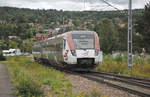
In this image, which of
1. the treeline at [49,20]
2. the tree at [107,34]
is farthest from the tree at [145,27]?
the tree at [107,34]

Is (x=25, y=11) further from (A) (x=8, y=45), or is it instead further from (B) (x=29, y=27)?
(A) (x=8, y=45)

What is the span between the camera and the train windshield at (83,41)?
18.6 m

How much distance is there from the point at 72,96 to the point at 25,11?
44017 millimetres

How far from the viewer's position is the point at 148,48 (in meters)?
47.6

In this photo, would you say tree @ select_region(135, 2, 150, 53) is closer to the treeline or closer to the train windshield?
the treeline

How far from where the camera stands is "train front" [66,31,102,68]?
18.0 m

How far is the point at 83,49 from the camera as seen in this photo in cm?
1831

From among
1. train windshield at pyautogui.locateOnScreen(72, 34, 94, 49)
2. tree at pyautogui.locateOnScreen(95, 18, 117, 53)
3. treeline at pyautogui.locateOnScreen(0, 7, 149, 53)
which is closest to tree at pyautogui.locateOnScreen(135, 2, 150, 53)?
treeline at pyautogui.locateOnScreen(0, 7, 149, 53)

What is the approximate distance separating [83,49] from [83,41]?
2.43 ft

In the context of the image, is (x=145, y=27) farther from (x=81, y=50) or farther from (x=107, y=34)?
(x=81, y=50)

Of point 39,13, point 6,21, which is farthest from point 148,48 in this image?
point 6,21

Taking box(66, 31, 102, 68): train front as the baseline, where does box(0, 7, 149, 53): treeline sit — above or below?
above

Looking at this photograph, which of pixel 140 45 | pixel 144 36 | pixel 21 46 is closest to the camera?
pixel 144 36

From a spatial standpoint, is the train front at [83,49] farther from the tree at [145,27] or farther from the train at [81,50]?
the tree at [145,27]
